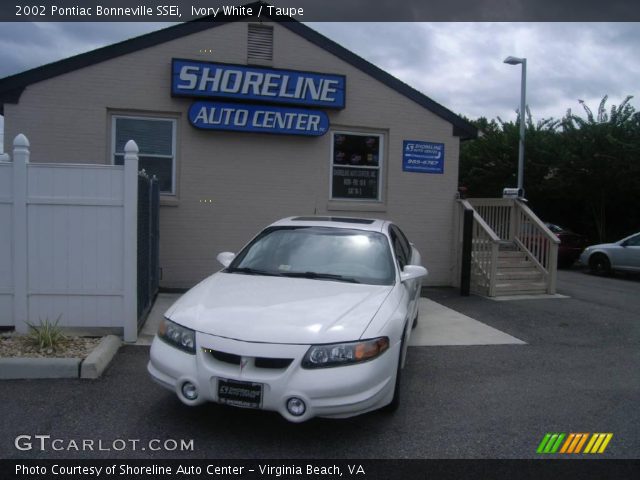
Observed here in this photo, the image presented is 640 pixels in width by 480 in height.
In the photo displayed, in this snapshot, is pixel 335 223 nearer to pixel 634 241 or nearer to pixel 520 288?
pixel 520 288

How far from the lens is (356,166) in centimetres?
1060

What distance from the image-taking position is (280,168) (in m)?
10.1

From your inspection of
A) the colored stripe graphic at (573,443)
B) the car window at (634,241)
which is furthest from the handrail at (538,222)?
the colored stripe graphic at (573,443)

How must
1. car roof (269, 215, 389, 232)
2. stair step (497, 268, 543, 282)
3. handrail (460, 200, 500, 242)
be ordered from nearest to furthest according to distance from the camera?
car roof (269, 215, 389, 232) < handrail (460, 200, 500, 242) < stair step (497, 268, 543, 282)

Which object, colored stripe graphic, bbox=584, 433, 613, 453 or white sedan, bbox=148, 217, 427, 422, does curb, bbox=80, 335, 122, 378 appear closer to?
white sedan, bbox=148, 217, 427, 422

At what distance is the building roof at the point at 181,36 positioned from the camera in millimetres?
8961

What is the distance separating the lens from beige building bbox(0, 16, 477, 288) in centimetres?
924

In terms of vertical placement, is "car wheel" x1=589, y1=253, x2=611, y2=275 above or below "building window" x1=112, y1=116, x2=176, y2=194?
below

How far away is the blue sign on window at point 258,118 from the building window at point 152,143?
1.95 feet

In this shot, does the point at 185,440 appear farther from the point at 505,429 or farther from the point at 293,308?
the point at 505,429

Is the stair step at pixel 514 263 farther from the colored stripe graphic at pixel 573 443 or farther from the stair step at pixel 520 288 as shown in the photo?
the colored stripe graphic at pixel 573 443

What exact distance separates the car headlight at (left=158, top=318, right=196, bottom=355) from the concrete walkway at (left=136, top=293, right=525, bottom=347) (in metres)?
2.30

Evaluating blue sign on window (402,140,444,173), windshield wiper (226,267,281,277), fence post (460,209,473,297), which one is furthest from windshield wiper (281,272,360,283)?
blue sign on window (402,140,444,173)

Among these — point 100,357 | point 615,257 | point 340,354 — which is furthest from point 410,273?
point 615,257
